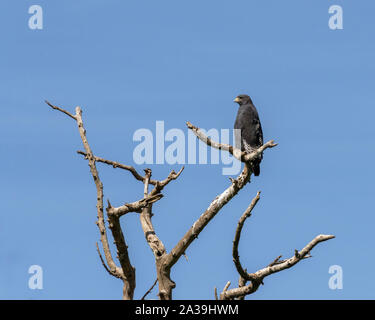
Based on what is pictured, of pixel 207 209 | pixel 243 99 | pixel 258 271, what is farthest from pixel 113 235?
pixel 243 99

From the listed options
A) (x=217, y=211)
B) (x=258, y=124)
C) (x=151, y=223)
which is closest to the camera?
(x=217, y=211)

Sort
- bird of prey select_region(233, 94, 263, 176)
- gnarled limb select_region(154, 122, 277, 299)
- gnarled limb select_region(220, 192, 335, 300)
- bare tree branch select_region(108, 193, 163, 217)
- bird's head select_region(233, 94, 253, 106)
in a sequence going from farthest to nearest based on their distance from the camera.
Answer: bird's head select_region(233, 94, 253, 106) < bird of prey select_region(233, 94, 263, 176) < bare tree branch select_region(108, 193, 163, 217) < gnarled limb select_region(154, 122, 277, 299) < gnarled limb select_region(220, 192, 335, 300)

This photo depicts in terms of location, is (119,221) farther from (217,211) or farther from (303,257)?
(303,257)

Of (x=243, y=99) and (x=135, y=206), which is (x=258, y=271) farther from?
(x=243, y=99)

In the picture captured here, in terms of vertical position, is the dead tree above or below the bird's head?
below

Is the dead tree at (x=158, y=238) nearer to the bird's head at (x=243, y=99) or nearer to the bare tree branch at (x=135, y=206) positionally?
the bare tree branch at (x=135, y=206)

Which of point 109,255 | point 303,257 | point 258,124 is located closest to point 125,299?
point 109,255

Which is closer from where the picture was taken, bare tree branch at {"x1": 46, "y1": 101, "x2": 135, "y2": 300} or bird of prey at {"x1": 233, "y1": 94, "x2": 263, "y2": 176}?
bare tree branch at {"x1": 46, "y1": 101, "x2": 135, "y2": 300}

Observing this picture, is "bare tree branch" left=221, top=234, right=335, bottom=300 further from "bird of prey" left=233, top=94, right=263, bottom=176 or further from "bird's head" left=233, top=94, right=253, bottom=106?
"bird's head" left=233, top=94, right=253, bottom=106

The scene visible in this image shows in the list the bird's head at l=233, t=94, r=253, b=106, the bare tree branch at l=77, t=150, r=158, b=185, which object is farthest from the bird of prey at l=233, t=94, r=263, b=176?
the bare tree branch at l=77, t=150, r=158, b=185
